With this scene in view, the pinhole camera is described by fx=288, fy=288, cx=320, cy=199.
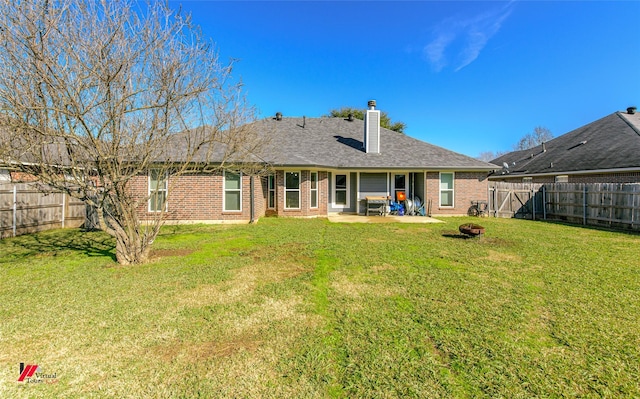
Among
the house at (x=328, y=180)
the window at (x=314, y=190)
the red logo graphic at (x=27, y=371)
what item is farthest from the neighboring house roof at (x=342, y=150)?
the red logo graphic at (x=27, y=371)

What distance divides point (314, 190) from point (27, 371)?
445 inches

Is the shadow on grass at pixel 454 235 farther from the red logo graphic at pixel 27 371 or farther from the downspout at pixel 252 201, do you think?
the red logo graphic at pixel 27 371

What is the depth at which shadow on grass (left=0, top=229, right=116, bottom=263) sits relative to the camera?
22.4 ft

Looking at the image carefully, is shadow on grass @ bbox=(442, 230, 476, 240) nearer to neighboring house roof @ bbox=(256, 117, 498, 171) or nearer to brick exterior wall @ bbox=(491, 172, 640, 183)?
neighboring house roof @ bbox=(256, 117, 498, 171)

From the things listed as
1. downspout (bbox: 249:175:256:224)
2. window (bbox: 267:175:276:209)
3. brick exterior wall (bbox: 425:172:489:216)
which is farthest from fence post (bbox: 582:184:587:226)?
downspout (bbox: 249:175:256:224)

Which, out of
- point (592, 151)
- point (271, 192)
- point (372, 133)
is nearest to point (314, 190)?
point (271, 192)

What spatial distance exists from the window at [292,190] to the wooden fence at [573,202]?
31.4 feet

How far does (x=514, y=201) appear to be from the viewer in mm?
14328

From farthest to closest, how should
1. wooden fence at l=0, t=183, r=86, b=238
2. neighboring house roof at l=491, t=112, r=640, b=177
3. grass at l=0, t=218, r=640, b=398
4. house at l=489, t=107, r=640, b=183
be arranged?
1. neighboring house roof at l=491, t=112, r=640, b=177
2. house at l=489, t=107, r=640, b=183
3. wooden fence at l=0, t=183, r=86, b=238
4. grass at l=0, t=218, r=640, b=398

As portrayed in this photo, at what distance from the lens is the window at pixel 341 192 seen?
15153 mm

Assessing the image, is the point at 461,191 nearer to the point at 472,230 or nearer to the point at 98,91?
the point at 472,230

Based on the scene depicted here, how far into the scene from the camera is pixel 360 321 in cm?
347

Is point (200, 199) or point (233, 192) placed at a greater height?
point (233, 192)

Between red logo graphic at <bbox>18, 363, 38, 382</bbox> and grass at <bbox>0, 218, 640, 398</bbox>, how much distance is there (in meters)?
0.05
